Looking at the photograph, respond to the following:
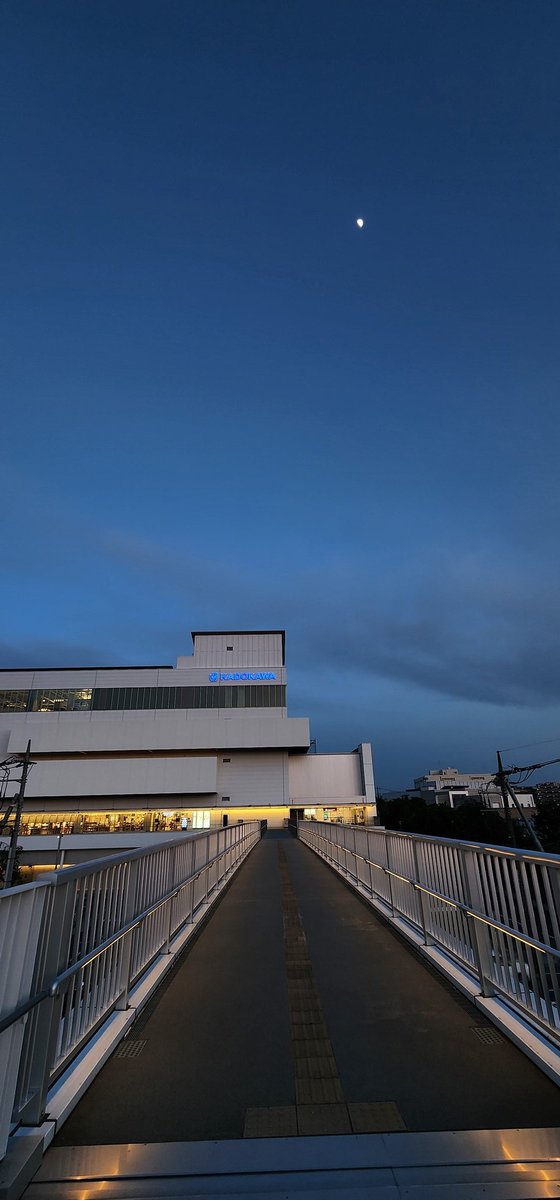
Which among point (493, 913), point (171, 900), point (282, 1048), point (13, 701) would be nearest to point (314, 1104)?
point (282, 1048)

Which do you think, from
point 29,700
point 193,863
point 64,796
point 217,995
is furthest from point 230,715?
point 217,995

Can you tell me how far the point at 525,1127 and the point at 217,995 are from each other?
3.32 metres

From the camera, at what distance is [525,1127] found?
3062mm

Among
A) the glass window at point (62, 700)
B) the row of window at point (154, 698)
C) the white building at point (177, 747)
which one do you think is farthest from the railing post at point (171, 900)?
the glass window at point (62, 700)

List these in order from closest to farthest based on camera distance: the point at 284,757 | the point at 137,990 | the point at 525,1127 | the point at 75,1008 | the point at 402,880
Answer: the point at 525,1127, the point at 75,1008, the point at 137,990, the point at 402,880, the point at 284,757

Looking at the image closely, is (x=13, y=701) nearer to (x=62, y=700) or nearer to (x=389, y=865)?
(x=62, y=700)

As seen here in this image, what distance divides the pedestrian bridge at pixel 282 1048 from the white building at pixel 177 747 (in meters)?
44.2

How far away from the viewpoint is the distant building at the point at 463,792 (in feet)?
264

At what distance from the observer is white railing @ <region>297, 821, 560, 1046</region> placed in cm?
386

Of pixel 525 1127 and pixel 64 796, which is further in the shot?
pixel 64 796

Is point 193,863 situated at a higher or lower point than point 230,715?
lower

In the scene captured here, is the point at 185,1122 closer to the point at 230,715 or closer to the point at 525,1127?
the point at 525,1127

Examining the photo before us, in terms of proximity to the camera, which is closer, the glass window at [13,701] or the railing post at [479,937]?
the railing post at [479,937]

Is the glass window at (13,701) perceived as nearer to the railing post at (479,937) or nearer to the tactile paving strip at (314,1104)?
the tactile paving strip at (314,1104)
